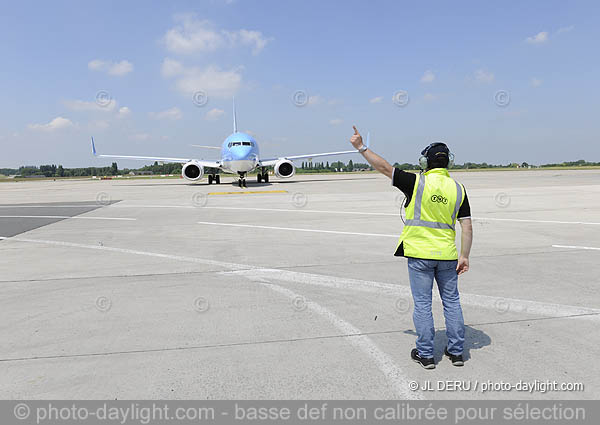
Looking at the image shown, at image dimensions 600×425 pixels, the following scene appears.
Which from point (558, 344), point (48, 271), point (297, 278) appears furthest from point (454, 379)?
point (48, 271)

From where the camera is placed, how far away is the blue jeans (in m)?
3.51

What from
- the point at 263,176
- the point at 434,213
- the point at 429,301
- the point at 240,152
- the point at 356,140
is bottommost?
the point at 429,301

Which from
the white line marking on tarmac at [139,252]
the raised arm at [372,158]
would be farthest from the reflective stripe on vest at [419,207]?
the white line marking on tarmac at [139,252]

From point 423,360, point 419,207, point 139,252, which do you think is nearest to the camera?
point 423,360

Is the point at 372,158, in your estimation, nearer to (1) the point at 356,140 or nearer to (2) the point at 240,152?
(1) the point at 356,140

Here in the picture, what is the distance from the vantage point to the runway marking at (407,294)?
460 cm

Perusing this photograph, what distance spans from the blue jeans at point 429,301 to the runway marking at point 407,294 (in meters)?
1.42

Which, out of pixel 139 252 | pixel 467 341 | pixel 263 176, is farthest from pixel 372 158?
pixel 263 176

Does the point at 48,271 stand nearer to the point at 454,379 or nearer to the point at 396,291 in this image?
the point at 396,291

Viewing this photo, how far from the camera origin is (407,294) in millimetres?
5371

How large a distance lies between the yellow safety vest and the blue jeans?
103 millimetres

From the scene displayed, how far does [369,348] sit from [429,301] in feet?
2.31

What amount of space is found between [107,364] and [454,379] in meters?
2.91
